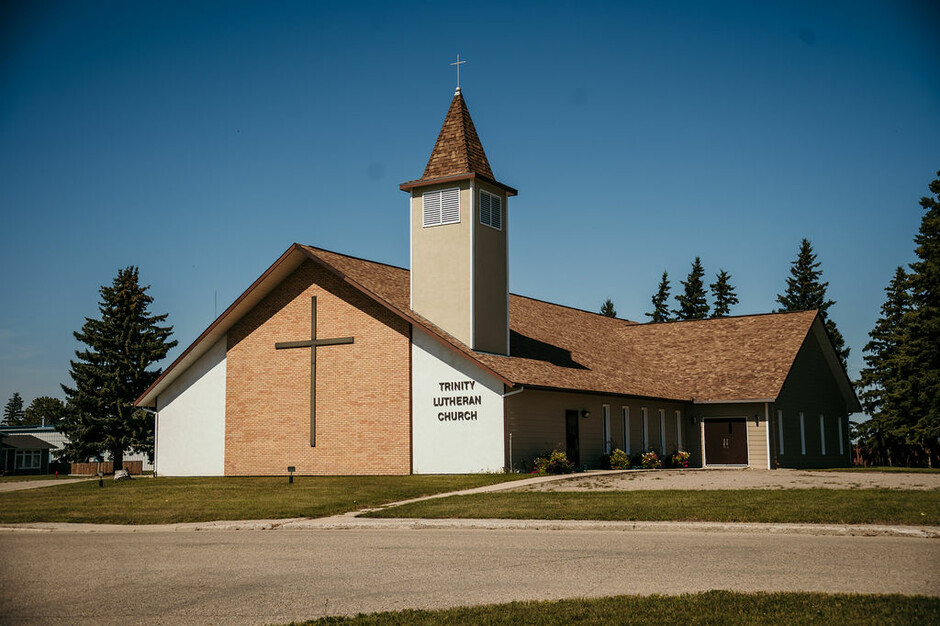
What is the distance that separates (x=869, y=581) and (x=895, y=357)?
40.9 m

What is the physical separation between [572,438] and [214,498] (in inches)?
552

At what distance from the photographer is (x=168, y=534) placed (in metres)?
17.2

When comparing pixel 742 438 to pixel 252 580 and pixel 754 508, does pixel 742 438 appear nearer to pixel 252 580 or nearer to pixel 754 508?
pixel 754 508

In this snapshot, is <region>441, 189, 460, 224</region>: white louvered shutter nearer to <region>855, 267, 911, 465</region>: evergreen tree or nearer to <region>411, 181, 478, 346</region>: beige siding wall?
<region>411, 181, 478, 346</region>: beige siding wall

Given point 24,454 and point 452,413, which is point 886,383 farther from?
point 24,454

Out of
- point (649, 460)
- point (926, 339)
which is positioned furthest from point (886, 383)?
point (649, 460)

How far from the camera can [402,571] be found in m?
11.2

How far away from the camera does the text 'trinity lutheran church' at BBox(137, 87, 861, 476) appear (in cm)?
3033

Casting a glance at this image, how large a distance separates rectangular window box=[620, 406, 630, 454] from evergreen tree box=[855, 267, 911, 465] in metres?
17.8

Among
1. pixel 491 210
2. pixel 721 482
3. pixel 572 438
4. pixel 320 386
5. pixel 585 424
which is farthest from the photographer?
pixel 585 424

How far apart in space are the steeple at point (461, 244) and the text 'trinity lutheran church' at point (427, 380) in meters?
0.06

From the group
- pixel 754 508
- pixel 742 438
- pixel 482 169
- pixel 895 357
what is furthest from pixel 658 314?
pixel 754 508

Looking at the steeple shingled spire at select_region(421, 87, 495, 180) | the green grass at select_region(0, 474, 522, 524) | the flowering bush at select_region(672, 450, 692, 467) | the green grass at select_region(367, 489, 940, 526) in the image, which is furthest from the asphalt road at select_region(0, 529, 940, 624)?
the flowering bush at select_region(672, 450, 692, 467)

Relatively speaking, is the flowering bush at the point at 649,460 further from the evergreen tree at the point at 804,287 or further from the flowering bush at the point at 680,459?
the evergreen tree at the point at 804,287
